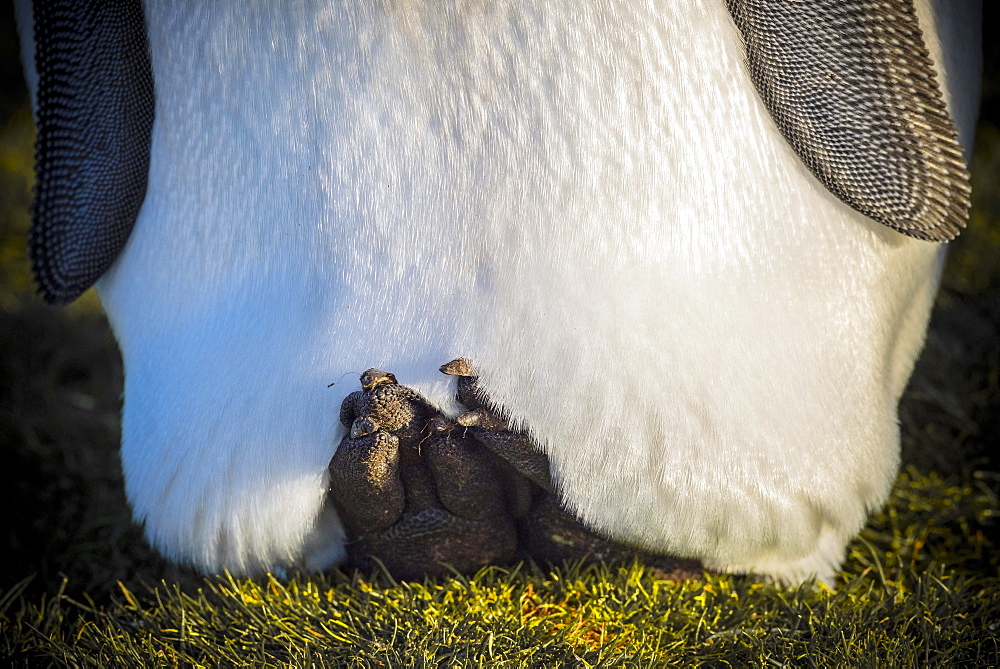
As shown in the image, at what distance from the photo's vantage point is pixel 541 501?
82 cm

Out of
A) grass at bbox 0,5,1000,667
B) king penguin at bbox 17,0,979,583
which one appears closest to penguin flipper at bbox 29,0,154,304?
king penguin at bbox 17,0,979,583

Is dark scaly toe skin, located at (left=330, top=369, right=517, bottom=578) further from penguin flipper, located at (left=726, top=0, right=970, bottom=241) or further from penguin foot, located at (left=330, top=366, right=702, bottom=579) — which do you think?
penguin flipper, located at (left=726, top=0, right=970, bottom=241)

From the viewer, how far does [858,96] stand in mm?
758

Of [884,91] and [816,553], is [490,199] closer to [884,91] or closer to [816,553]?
[884,91]

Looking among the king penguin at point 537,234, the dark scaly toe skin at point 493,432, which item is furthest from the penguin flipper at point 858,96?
the dark scaly toe skin at point 493,432

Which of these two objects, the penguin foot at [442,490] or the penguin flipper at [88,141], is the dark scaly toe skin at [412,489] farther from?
the penguin flipper at [88,141]

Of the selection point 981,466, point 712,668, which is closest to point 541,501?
point 712,668

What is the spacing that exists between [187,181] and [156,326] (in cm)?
15

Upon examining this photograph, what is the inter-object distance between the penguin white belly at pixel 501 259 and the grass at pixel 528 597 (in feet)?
0.26

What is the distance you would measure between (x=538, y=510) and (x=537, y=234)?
0.92ft

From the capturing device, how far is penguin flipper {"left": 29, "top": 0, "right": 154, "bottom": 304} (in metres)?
0.84

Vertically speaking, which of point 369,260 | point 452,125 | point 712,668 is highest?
point 452,125

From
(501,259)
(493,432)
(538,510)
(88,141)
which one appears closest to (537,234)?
(501,259)

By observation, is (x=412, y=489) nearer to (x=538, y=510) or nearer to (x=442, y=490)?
(x=442, y=490)
